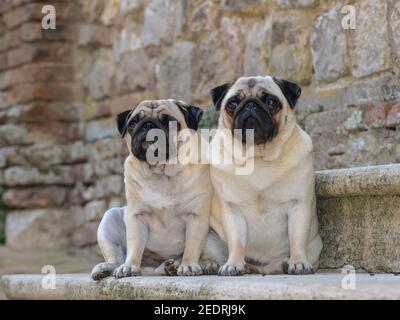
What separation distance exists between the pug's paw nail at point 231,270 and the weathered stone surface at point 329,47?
208 cm

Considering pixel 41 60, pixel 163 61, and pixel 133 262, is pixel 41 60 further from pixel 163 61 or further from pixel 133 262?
pixel 133 262

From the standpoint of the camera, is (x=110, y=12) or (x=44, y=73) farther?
(x=44, y=73)

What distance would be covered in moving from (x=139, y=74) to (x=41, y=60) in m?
1.30

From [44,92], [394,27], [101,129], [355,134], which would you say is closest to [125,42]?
[101,129]

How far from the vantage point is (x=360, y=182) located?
4.00 m

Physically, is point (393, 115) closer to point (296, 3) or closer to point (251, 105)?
point (296, 3)

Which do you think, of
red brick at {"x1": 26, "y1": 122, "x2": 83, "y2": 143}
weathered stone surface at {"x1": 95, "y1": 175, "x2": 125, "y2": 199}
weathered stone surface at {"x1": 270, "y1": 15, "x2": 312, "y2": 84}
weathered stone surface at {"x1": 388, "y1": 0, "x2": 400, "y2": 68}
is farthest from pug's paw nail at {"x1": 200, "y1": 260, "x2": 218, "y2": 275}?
red brick at {"x1": 26, "y1": 122, "x2": 83, "y2": 143}

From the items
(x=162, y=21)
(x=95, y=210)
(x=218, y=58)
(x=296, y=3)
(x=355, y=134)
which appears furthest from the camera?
(x=95, y=210)

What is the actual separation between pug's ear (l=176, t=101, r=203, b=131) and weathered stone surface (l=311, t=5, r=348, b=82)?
5.26 ft

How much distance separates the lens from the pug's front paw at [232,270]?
393 cm

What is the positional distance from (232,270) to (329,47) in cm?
230

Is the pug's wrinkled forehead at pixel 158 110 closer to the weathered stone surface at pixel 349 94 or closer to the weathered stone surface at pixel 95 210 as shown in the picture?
the weathered stone surface at pixel 349 94

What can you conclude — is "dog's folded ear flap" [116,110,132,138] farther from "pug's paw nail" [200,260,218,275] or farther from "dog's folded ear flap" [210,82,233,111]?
"pug's paw nail" [200,260,218,275]

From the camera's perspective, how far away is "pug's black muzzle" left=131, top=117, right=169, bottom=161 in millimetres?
4199
